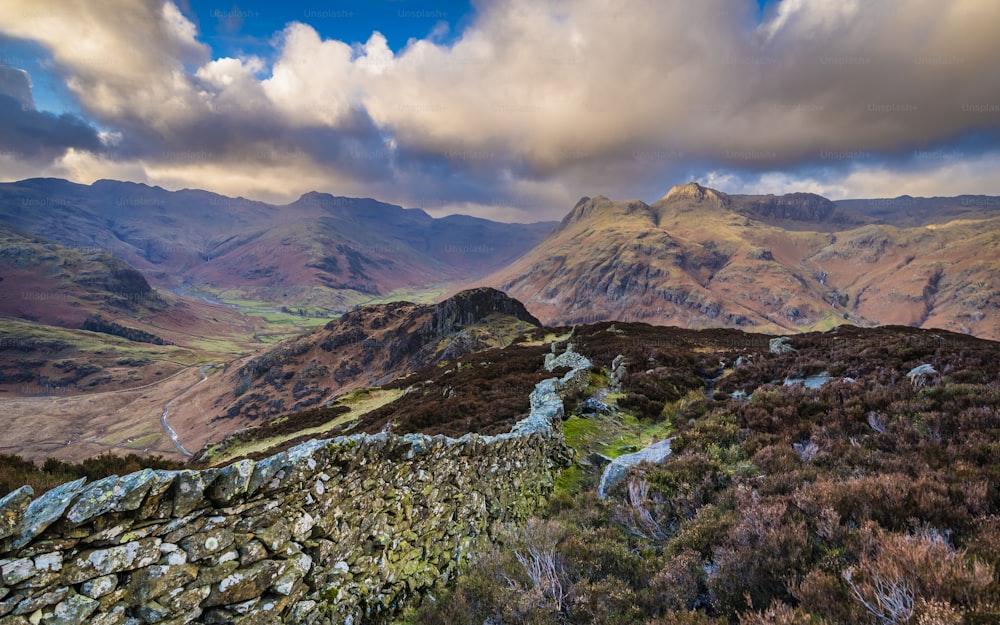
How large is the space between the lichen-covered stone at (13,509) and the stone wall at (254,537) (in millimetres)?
11

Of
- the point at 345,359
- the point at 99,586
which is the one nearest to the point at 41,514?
the point at 99,586

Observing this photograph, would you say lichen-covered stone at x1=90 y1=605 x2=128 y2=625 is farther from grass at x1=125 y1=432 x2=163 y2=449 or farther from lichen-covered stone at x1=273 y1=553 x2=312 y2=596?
grass at x1=125 y1=432 x2=163 y2=449

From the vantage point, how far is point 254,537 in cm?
488

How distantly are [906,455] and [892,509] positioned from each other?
112 inches

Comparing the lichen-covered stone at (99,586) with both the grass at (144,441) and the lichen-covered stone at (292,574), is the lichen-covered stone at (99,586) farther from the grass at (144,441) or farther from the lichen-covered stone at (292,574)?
the grass at (144,441)

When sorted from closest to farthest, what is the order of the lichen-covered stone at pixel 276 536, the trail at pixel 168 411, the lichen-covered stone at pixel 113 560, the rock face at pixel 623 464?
the lichen-covered stone at pixel 113 560, the lichen-covered stone at pixel 276 536, the rock face at pixel 623 464, the trail at pixel 168 411

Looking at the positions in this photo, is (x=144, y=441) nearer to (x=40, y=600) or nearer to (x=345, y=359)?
(x=345, y=359)

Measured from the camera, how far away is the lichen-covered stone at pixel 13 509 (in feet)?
11.2

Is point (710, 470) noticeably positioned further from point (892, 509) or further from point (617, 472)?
point (892, 509)

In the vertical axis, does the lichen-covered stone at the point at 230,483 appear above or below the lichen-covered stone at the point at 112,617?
above

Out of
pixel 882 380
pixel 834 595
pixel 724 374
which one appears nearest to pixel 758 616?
pixel 834 595

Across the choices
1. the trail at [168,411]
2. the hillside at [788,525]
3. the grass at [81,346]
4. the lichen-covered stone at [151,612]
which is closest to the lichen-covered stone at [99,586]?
the lichen-covered stone at [151,612]

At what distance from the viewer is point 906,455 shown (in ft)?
22.1

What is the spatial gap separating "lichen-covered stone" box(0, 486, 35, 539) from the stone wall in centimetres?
1
